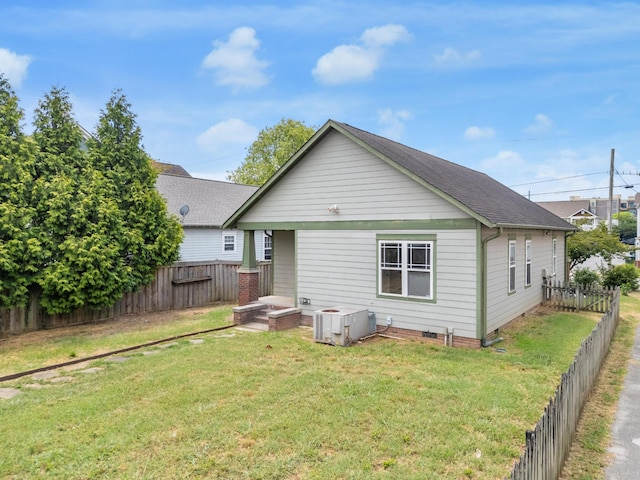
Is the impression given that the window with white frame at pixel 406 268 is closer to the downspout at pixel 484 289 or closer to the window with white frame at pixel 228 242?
the downspout at pixel 484 289

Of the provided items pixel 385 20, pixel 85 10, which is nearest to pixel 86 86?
pixel 85 10

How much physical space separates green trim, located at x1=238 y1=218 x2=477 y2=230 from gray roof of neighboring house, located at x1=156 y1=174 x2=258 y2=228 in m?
9.25

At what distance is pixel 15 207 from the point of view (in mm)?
10875

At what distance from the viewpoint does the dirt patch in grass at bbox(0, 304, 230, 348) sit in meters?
11.2

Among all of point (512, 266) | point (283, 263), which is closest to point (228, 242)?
point (283, 263)

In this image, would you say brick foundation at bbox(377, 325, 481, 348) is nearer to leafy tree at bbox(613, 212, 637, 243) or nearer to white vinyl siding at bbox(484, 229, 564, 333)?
white vinyl siding at bbox(484, 229, 564, 333)

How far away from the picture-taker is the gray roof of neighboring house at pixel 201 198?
22.8 metres

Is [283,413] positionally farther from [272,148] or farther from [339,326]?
[272,148]

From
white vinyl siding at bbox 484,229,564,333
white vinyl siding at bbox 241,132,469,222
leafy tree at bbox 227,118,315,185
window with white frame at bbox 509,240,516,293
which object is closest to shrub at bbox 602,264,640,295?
white vinyl siding at bbox 484,229,564,333

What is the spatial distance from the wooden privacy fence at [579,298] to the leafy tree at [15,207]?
1732 cm

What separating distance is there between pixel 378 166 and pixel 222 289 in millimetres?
9647

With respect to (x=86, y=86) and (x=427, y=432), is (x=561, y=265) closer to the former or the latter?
(x=427, y=432)

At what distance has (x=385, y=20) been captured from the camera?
1575 centimetres

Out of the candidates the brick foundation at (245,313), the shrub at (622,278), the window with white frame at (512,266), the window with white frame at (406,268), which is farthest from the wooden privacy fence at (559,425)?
the shrub at (622,278)
